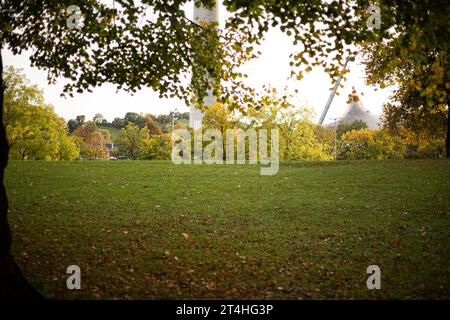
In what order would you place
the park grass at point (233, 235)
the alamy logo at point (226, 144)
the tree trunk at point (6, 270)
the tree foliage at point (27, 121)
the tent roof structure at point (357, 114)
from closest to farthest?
the tree trunk at point (6, 270)
the park grass at point (233, 235)
the alamy logo at point (226, 144)
the tree foliage at point (27, 121)
the tent roof structure at point (357, 114)

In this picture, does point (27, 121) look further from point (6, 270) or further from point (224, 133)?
point (6, 270)

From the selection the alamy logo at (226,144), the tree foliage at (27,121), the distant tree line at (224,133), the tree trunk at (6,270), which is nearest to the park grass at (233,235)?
the tree trunk at (6,270)

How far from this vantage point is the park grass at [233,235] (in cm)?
644

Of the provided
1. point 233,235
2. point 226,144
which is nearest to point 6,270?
point 233,235

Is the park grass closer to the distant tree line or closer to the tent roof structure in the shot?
the distant tree line

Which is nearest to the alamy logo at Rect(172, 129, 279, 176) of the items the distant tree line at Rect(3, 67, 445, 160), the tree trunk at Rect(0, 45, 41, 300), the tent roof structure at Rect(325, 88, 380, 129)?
the distant tree line at Rect(3, 67, 445, 160)

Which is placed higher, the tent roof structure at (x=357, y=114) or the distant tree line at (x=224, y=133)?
the tent roof structure at (x=357, y=114)

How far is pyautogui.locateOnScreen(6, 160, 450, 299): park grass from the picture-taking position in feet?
21.1

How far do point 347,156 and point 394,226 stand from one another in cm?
5615

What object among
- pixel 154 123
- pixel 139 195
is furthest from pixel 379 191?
pixel 154 123

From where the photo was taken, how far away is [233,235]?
9227 millimetres

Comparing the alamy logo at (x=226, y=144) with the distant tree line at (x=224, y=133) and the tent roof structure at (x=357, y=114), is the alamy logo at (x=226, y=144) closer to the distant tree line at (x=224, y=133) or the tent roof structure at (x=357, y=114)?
the distant tree line at (x=224, y=133)

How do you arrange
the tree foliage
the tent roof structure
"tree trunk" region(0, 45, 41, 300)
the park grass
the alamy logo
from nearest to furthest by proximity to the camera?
"tree trunk" region(0, 45, 41, 300)
the park grass
the alamy logo
the tree foliage
the tent roof structure

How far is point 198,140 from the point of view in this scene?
121ft
